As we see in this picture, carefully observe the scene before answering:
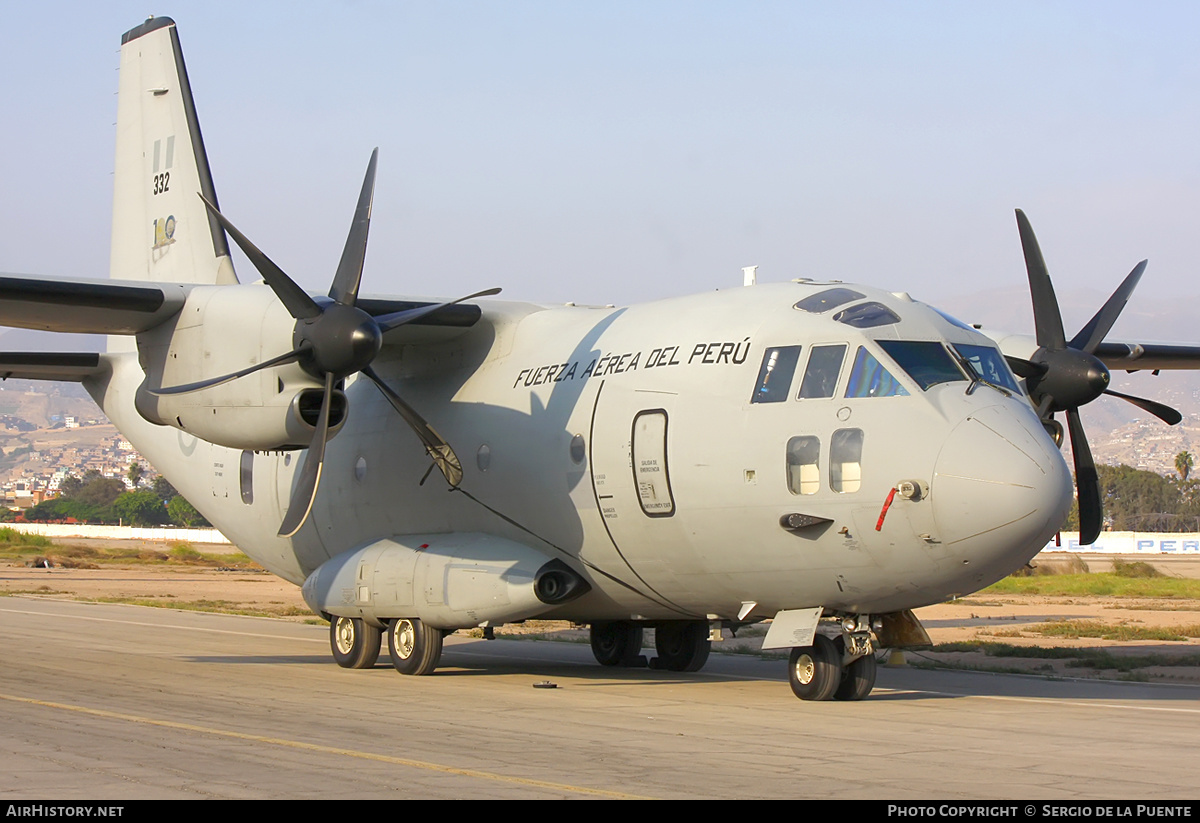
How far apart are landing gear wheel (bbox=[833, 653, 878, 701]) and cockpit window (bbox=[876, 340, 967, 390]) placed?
270 cm

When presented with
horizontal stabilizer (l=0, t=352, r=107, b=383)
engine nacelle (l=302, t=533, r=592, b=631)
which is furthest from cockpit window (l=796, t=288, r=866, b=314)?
horizontal stabilizer (l=0, t=352, r=107, b=383)

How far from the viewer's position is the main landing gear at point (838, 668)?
504 inches

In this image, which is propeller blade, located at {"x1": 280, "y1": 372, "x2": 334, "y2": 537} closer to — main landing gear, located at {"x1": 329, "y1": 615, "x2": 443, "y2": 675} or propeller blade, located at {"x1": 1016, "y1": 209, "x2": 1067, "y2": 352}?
main landing gear, located at {"x1": 329, "y1": 615, "x2": 443, "y2": 675}

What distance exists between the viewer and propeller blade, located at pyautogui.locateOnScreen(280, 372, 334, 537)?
14.1 metres

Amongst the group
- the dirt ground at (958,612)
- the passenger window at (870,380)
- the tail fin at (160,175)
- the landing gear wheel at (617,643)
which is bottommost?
the dirt ground at (958,612)

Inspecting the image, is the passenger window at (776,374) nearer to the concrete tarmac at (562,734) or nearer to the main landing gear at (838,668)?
the main landing gear at (838,668)

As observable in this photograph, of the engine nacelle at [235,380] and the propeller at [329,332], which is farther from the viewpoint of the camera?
the engine nacelle at [235,380]

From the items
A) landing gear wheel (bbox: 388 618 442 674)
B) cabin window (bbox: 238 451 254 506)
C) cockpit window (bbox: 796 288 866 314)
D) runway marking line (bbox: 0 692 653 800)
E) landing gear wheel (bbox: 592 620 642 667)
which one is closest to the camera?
runway marking line (bbox: 0 692 653 800)

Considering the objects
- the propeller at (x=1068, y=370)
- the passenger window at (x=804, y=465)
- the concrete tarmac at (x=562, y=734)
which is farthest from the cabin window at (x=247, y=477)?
the propeller at (x=1068, y=370)

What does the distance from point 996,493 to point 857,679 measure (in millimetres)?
2525

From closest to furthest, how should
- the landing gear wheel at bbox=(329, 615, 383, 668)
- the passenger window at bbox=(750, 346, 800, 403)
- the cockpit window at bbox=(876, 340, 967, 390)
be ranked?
the cockpit window at bbox=(876, 340, 967, 390)
the passenger window at bbox=(750, 346, 800, 403)
the landing gear wheel at bbox=(329, 615, 383, 668)

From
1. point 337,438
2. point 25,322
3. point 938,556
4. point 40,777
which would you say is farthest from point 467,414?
point 40,777

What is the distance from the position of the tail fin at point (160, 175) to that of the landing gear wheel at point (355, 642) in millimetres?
5448

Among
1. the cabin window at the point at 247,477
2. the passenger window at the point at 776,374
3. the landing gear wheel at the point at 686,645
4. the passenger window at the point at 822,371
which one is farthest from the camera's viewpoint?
A: the cabin window at the point at 247,477
